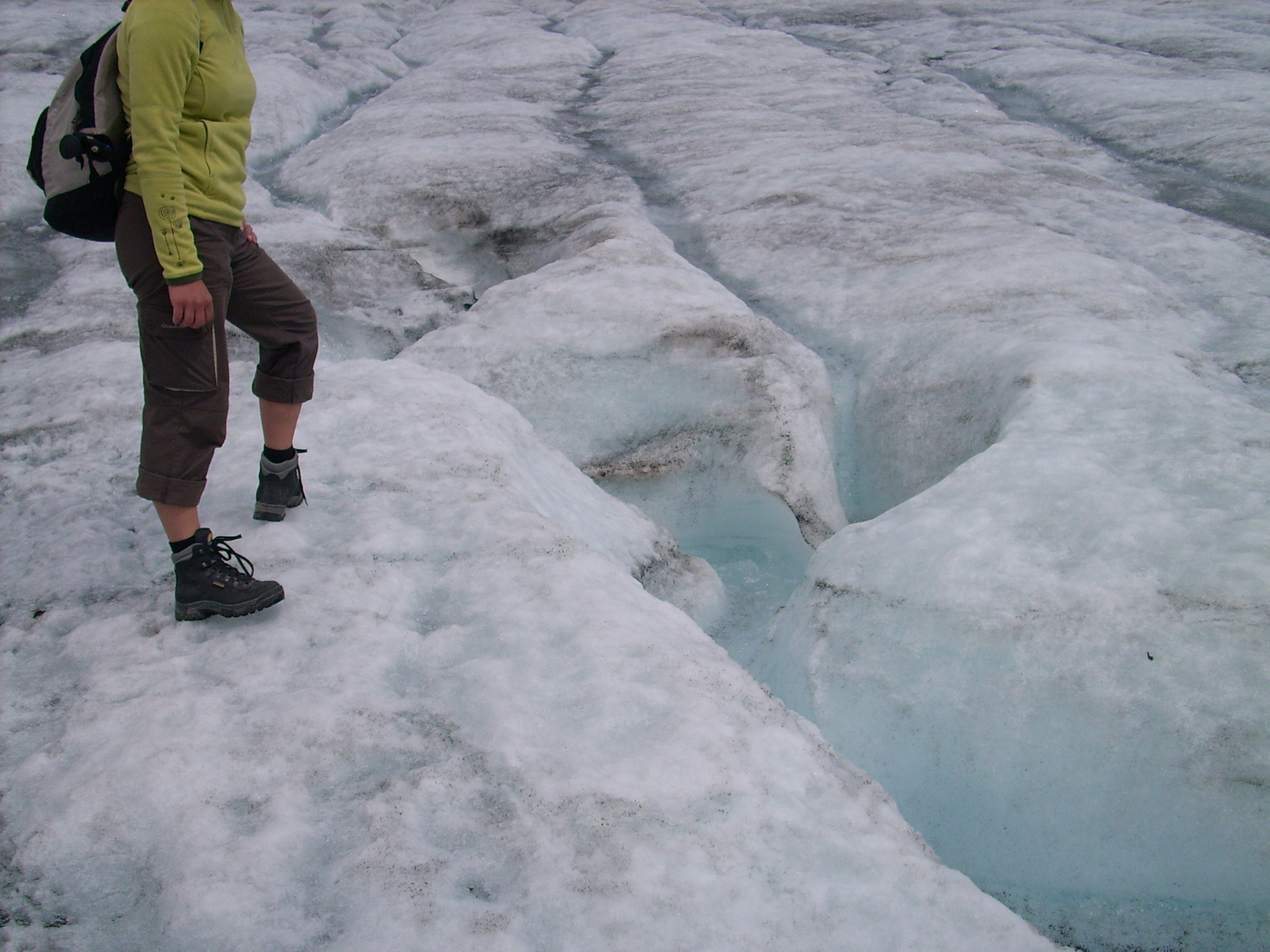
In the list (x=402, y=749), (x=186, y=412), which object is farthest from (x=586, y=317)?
(x=402, y=749)

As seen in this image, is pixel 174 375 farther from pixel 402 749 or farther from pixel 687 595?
pixel 687 595

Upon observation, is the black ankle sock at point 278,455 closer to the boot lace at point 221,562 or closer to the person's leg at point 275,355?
the person's leg at point 275,355

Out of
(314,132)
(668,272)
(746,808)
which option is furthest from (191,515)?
(314,132)

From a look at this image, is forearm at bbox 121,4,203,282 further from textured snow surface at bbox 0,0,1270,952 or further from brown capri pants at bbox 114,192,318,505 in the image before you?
textured snow surface at bbox 0,0,1270,952

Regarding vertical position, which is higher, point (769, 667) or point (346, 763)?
point (346, 763)

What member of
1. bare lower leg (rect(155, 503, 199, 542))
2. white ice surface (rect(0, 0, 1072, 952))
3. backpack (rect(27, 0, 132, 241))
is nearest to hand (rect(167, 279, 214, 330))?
backpack (rect(27, 0, 132, 241))

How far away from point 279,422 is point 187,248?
828 millimetres

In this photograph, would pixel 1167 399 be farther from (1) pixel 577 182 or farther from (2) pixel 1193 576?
(1) pixel 577 182

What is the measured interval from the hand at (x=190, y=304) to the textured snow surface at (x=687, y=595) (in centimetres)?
88

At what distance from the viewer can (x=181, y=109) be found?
221 cm


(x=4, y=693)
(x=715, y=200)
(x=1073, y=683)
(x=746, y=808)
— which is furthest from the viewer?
(x=715, y=200)

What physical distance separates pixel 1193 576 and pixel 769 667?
1.67 metres

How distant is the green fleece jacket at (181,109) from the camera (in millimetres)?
2109

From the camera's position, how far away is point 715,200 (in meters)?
8.73
